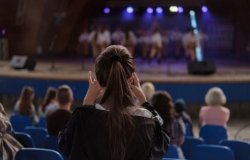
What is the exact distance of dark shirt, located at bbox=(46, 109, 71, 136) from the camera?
5.14 meters

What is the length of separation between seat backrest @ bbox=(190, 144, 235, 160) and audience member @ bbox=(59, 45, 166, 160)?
188 cm

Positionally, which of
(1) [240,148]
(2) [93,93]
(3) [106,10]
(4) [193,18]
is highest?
(3) [106,10]

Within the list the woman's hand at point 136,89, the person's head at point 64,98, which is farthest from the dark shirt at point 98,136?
the person's head at point 64,98

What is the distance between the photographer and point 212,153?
432cm

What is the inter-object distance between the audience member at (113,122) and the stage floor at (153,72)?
353 inches

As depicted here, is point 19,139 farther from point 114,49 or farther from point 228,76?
point 228,76

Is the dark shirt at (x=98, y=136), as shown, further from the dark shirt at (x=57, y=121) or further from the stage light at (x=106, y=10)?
the stage light at (x=106, y=10)

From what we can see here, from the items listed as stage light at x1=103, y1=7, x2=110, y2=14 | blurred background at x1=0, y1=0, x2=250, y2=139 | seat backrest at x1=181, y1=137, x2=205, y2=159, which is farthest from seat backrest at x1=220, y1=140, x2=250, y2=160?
stage light at x1=103, y1=7, x2=110, y2=14

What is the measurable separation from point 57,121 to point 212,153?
5.19ft

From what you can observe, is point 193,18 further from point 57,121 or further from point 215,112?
point 57,121

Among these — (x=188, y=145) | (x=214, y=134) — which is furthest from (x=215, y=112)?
(x=188, y=145)

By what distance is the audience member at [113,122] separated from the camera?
95.7 inches

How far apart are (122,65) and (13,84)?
Answer: 987cm

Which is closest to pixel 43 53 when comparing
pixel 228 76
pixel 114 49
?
pixel 228 76
